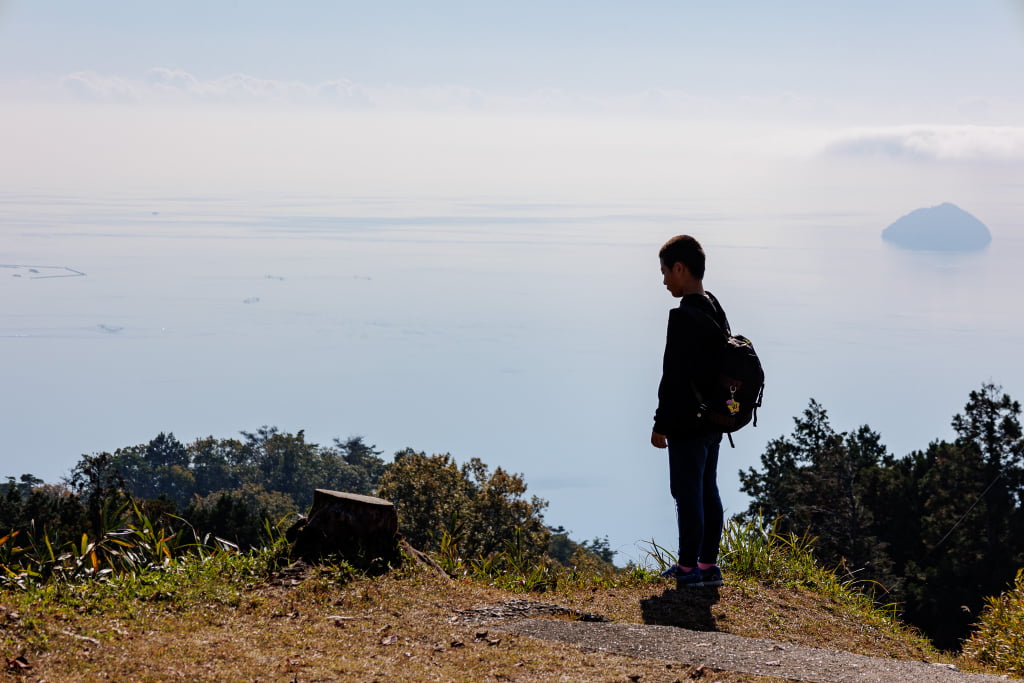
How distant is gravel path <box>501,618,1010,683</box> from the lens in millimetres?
5363

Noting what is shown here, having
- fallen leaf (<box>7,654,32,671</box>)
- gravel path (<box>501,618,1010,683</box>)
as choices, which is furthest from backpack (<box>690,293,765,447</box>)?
fallen leaf (<box>7,654,32,671</box>)

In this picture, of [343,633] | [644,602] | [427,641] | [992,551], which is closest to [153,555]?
[343,633]

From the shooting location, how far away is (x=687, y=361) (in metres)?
6.74

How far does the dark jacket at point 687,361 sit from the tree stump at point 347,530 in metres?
2.45

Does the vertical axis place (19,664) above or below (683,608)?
above

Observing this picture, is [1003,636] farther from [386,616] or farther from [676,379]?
[386,616]

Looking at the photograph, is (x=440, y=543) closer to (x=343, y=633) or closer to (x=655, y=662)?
(x=343, y=633)

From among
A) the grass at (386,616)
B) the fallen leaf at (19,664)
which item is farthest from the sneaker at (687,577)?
the fallen leaf at (19,664)

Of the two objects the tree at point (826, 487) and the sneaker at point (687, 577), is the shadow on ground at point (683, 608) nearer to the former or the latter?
the sneaker at point (687, 577)

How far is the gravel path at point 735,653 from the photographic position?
536 cm

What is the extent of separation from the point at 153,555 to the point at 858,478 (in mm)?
49612

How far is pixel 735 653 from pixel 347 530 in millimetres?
3355

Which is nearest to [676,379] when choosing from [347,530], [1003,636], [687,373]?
[687,373]

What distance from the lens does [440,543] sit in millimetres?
8812
